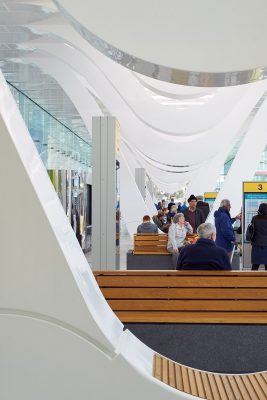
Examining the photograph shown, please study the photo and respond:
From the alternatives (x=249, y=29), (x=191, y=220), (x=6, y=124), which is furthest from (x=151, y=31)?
(x=191, y=220)

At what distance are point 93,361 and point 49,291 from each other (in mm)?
360

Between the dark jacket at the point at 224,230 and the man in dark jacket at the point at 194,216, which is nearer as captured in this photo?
the dark jacket at the point at 224,230

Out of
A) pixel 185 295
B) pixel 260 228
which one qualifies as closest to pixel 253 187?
pixel 260 228

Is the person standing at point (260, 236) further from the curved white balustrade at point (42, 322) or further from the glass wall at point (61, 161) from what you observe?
the curved white balustrade at point (42, 322)

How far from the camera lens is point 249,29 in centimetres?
380

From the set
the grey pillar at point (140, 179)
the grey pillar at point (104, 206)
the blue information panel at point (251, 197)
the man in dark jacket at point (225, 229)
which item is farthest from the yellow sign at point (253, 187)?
the grey pillar at point (140, 179)

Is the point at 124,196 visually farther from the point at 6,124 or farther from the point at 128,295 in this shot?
the point at 6,124

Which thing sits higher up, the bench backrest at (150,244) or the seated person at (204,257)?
the seated person at (204,257)

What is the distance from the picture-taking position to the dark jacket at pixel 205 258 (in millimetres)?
6762

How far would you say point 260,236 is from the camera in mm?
10992

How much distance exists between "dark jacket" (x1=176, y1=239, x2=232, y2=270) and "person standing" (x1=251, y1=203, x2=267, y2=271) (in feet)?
13.9

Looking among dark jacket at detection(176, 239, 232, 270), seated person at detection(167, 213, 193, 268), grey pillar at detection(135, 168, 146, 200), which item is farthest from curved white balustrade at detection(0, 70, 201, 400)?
grey pillar at detection(135, 168, 146, 200)

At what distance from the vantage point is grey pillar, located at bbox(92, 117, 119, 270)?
9406 millimetres

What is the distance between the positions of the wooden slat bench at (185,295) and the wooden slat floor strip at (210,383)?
2361 millimetres
